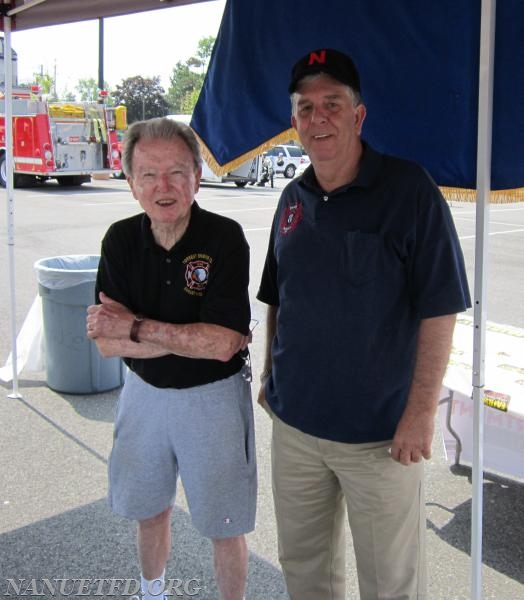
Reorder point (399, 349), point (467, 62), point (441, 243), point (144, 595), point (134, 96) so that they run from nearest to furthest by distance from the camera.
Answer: point (441, 243) → point (399, 349) → point (467, 62) → point (144, 595) → point (134, 96)

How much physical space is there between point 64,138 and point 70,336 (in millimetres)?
14561

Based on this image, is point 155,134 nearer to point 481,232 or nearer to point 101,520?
point 481,232

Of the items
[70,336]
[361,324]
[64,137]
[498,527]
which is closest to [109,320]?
[361,324]

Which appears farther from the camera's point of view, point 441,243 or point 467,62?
point 467,62

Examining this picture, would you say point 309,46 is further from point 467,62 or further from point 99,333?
point 99,333

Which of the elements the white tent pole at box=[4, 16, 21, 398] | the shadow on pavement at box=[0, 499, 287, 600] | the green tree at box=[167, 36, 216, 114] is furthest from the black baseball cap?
the green tree at box=[167, 36, 216, 114]

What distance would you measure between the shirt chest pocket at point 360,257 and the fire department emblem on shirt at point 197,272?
495 mm

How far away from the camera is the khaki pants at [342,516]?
2025 mm

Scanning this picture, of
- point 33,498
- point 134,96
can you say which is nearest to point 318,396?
point 33,498

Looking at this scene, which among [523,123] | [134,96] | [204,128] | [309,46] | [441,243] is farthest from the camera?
[134,96]

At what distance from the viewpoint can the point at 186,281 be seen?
7.22 feet

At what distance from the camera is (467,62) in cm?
234

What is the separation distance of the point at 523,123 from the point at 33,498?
2902mm

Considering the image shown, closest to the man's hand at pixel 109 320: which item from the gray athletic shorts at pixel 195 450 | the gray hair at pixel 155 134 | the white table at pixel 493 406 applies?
the gray athletic shorts at pixel 195 450
